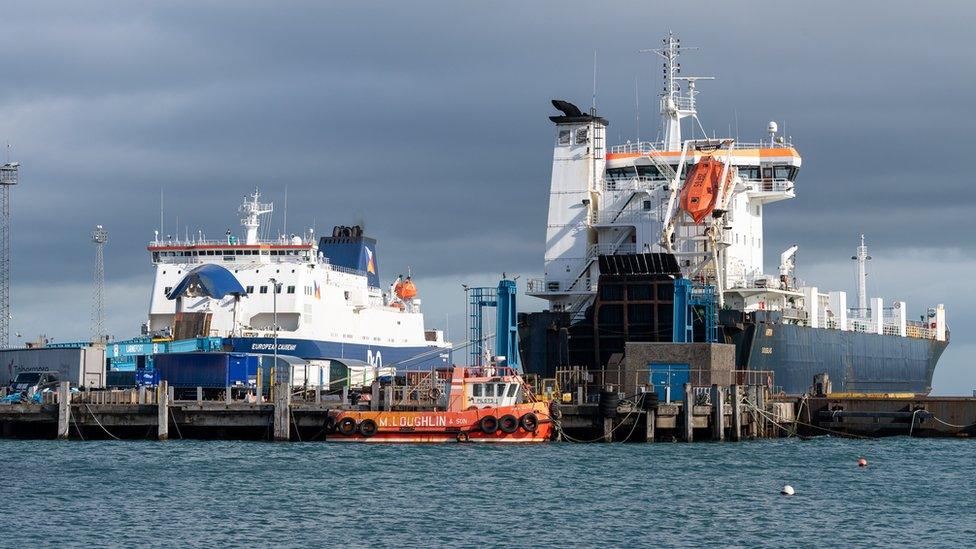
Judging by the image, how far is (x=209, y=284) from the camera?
7325cm

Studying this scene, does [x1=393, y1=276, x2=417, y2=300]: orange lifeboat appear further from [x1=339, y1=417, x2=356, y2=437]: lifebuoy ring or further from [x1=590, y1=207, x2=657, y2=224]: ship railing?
[x1=339, y1=417, x2=356, y2=437]: lifebuoy ring

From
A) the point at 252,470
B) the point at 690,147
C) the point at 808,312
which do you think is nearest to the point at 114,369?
the point at 252,470

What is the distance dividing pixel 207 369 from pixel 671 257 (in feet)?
63.5

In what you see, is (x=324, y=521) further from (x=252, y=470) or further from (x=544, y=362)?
(x=544, y=362)

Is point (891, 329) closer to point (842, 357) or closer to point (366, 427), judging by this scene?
point (842, 357)

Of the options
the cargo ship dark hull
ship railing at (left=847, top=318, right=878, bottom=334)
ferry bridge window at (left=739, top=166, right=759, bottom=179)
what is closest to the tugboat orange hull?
the cargo ship dark hull

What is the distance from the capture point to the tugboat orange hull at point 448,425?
51.6 meters

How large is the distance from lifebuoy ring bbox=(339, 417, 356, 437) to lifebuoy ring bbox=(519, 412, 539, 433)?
552 cm

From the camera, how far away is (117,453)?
50.7 meters

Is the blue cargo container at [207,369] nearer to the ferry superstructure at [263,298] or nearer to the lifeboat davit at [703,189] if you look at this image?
the ferry superstructure at [263,298]

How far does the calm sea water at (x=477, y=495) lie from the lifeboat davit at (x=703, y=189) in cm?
1412

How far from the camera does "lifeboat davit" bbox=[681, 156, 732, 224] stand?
65875mm

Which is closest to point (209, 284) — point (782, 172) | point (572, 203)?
point (572, 203)

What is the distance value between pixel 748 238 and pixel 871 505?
34.1m
